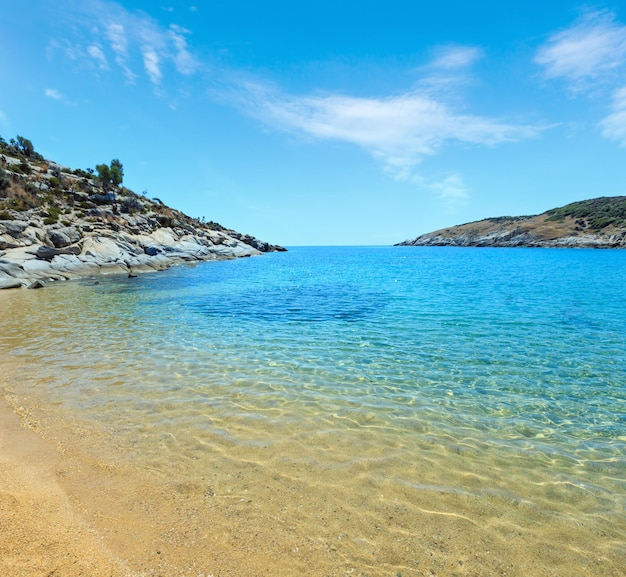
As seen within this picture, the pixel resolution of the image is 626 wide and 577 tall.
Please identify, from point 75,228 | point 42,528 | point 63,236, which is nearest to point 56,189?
point 75,228

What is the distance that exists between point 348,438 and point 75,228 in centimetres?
5628

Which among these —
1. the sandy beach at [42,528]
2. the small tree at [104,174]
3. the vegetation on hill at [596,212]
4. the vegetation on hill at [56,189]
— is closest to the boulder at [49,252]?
the vegetation on hill at [56,189]

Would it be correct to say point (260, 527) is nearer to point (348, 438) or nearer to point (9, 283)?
point (348, 438)

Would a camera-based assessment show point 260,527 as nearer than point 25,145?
Yes

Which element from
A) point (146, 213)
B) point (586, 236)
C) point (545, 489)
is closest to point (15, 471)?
point (545, 489)

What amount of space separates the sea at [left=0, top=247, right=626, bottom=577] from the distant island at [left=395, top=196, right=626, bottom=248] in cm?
14705

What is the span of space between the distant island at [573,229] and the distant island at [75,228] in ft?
429

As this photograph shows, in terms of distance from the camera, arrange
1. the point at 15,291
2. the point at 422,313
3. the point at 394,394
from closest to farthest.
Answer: the point at 394,394
the point at 422,313
the point at 15,291

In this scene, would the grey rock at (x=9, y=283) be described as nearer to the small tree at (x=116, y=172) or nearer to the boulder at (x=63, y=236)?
the boulder at (x=63, y=236)

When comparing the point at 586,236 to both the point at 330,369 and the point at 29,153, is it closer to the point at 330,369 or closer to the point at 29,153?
the point at 330,369

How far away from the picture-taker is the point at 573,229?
148 metres

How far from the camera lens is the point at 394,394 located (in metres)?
9.59

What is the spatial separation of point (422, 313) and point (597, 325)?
8.18m

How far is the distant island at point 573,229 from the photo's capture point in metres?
130
